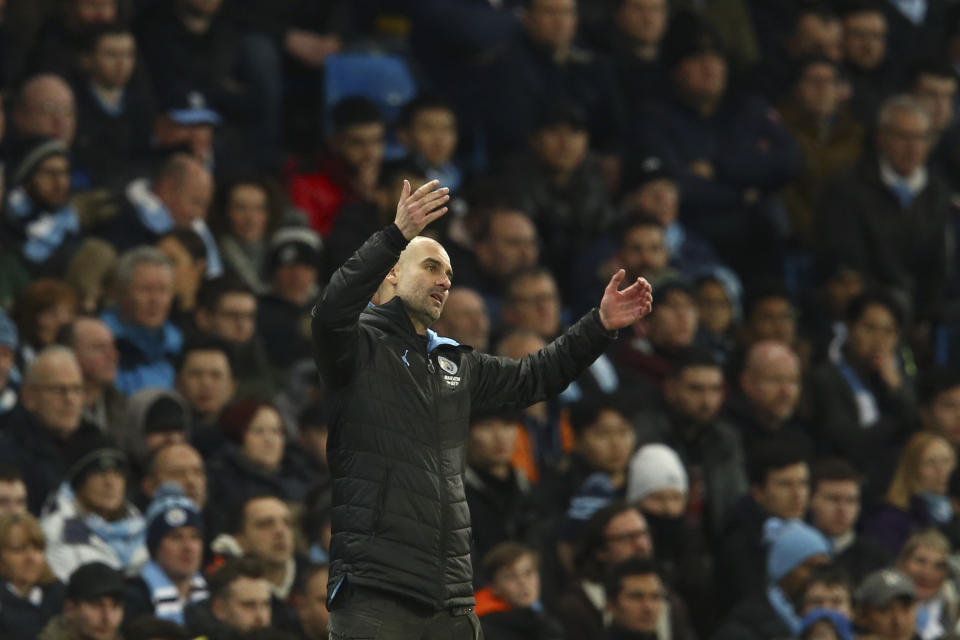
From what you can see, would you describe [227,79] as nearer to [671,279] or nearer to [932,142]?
[671,279]

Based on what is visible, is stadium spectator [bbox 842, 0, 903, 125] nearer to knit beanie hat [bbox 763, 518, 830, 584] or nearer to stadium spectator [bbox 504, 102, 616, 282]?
stadium spectator [bbox 504, 102, 616, 282]

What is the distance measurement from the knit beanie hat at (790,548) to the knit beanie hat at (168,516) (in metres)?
3.17

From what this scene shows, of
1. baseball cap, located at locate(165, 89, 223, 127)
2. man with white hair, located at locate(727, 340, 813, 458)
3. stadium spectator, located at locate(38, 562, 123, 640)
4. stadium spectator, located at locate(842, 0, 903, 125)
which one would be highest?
stadium spectator, located at locate(842, 0, 903, 125)

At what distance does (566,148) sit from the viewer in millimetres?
13578

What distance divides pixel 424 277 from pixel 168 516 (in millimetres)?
3338

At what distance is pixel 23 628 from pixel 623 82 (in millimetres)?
7090

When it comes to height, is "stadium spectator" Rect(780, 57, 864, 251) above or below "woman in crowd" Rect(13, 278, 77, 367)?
above

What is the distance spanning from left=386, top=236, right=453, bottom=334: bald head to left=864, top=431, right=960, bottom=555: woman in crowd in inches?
242

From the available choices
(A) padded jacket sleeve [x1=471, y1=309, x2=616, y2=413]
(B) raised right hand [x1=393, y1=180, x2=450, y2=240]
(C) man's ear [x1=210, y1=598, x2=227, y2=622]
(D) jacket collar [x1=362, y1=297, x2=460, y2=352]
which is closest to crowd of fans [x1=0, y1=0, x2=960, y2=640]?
(C) man's ear [x1=210, y1=598, x2=227, y2=622]

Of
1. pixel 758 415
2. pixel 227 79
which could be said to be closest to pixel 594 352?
pixel 758 415

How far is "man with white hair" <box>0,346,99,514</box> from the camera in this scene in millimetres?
9977

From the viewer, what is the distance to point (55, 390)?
1001 cm

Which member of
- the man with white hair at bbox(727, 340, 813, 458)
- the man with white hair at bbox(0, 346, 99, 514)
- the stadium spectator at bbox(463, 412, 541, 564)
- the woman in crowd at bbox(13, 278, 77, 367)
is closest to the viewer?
the man with white hair at bbox(0, 346, 99, 514)

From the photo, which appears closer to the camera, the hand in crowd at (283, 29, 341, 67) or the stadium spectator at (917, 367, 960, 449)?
the stadium spectator at (917, 367, 960, 449)
